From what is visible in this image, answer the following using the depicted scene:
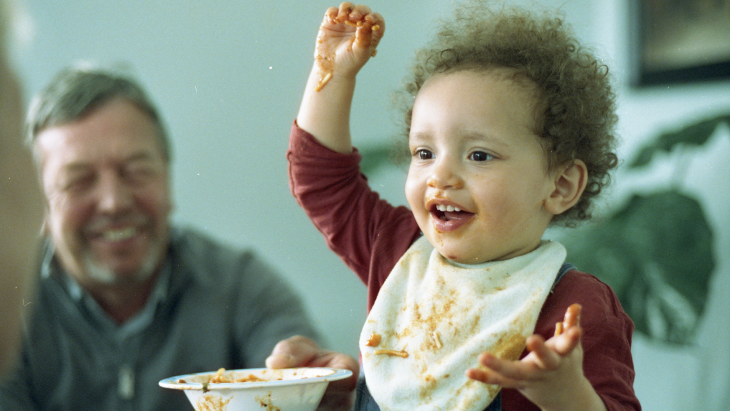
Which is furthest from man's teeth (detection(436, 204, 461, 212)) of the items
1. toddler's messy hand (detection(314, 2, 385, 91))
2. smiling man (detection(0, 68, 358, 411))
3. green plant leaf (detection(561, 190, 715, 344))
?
green plant leaf (detection(561, 190, 715, 344))

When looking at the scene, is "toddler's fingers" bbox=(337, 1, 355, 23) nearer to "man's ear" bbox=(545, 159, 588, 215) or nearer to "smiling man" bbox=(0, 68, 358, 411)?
"man's ear" bbox=(545, 159, 588, 215)

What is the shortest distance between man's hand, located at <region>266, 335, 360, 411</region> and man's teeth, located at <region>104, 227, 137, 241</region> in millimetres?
386

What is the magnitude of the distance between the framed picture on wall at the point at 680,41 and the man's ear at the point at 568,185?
0.84 m

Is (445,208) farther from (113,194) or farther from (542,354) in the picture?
(113,194)

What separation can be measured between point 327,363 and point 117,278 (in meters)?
0.45

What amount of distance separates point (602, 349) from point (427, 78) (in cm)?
36

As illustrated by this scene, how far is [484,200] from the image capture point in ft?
2.21

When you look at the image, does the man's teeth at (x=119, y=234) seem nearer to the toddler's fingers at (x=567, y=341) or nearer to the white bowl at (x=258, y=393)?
the white bowl at (x=258, y=393)

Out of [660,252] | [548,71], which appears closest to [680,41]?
[660,252]

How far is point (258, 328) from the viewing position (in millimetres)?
1103

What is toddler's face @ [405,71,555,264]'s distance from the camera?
2.22 ft

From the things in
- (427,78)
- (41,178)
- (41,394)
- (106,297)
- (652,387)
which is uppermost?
(427,78)

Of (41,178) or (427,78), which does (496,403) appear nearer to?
(427,78)

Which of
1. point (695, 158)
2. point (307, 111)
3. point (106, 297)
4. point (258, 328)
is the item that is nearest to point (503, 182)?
point (307, 111)
